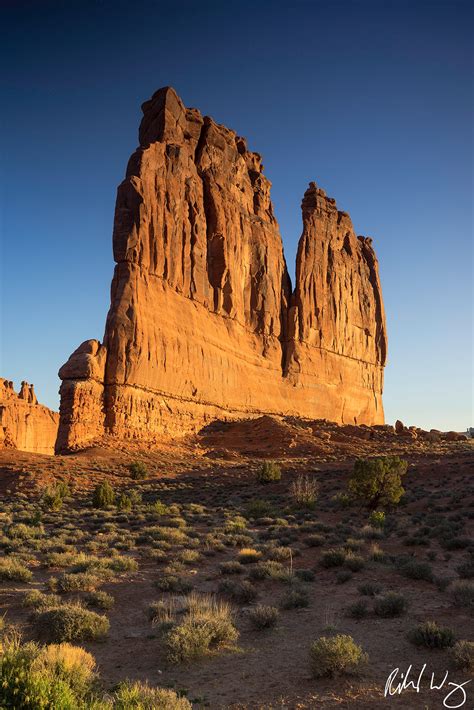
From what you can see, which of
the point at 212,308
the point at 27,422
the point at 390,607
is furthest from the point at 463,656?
the point at 27,422

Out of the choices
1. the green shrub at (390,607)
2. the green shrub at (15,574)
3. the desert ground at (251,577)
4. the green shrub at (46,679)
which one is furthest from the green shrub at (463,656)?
the green shrub at (15,574)

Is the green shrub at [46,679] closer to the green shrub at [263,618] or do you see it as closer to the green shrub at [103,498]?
the green shrub at [263,618]

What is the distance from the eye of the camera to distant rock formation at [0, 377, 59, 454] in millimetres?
59250

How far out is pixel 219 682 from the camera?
6.54 m

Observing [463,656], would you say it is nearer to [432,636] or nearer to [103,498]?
[432,636]

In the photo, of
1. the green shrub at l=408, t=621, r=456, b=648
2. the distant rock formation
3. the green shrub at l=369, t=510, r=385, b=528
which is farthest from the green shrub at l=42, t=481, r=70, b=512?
the distant rock formation

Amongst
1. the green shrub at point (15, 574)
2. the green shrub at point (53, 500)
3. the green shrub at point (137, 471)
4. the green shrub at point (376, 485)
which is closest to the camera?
the green shrub at point (15, 574)

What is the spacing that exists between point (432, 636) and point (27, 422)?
200 feet

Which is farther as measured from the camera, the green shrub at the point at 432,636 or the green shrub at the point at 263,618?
the green shrub at the point at 263,618

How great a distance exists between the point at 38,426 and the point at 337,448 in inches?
1451

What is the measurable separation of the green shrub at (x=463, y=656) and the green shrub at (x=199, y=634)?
3023mm

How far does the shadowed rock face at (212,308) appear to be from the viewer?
135 feet

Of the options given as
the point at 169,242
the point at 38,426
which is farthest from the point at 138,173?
the point at 38,426
